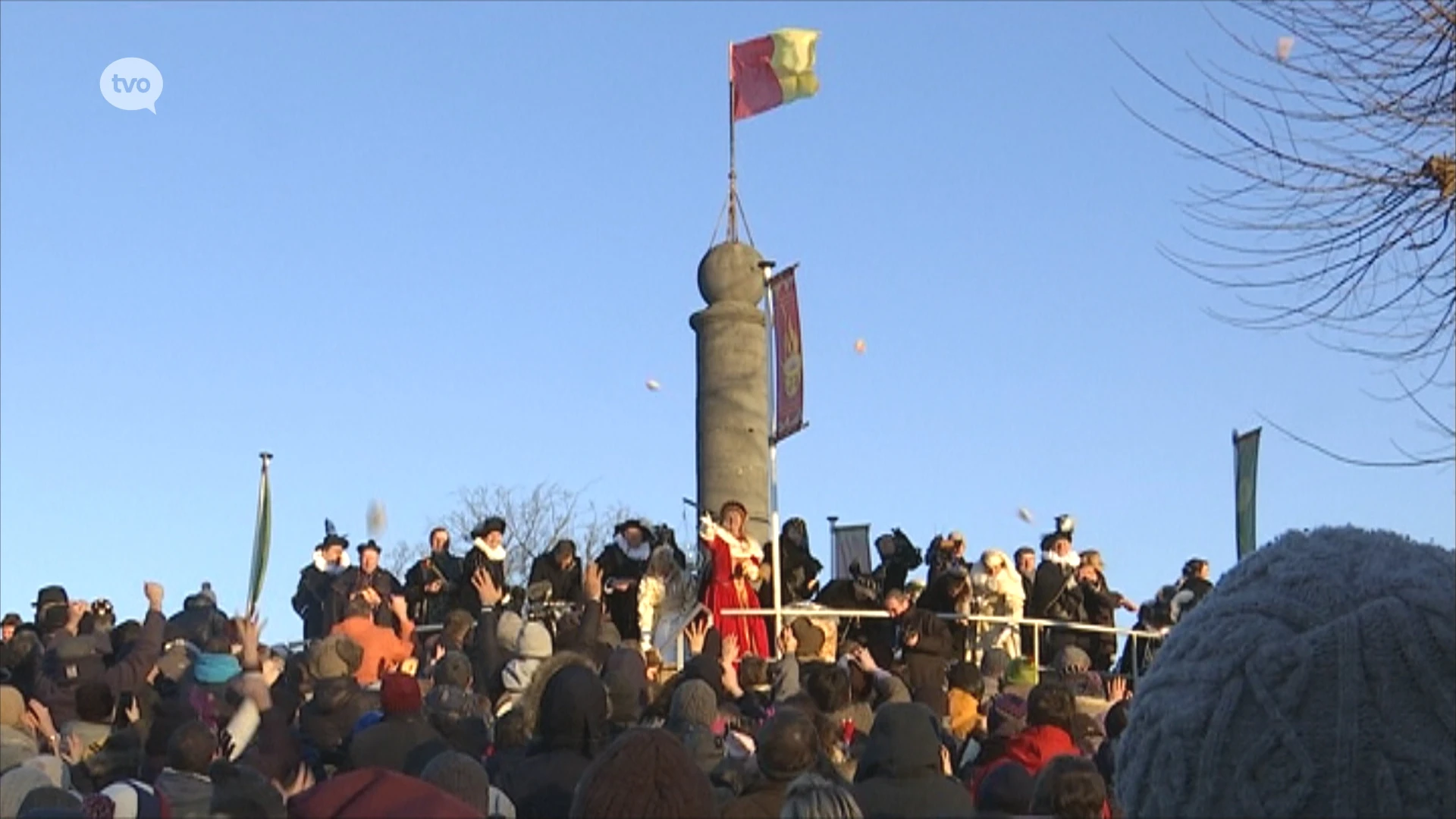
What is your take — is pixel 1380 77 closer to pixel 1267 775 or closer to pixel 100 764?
pixel 100 764

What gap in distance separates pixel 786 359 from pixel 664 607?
2.54 metres

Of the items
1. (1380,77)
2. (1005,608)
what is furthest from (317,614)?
(1380,77)

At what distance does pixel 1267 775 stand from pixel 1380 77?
22.2 feet

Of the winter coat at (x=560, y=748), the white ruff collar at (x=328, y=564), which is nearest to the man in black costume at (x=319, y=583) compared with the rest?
the white ruff collar at (x=328, y=564)

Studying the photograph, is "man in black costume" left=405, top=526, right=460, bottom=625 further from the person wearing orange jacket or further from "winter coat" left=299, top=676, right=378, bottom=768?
"winter coat" left=299, top=676, right=378, bottom=768

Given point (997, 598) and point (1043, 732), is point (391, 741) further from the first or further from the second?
point (997, 598)

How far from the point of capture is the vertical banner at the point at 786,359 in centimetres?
2000

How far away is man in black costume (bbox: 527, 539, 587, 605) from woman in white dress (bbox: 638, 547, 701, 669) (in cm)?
69

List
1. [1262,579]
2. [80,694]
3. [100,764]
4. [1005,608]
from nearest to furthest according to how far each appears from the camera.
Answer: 1. [1262,579]
2. [100,764]
3. [80,694]
4. [1005,608]

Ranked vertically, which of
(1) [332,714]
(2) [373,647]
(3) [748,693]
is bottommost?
(1) [332,714]

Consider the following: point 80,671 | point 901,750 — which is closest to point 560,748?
point 901,750

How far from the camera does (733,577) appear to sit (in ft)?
63.1

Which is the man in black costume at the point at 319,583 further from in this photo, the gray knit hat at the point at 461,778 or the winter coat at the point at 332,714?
the gray knit hat at the point at 461,778

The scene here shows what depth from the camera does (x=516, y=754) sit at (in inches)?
342
